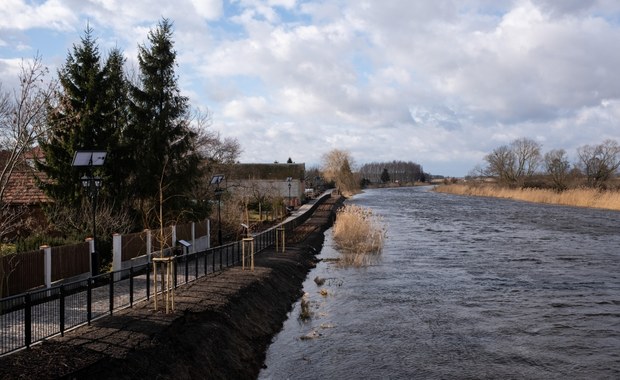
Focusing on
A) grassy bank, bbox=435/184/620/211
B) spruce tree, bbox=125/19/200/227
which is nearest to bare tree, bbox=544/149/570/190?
grassy bank, bbox=435/184/620/211

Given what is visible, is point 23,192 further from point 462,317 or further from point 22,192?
point 462,317

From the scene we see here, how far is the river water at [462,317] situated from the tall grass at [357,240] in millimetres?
775

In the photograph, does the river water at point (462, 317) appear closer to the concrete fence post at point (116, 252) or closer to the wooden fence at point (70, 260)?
the concrete fence post at point (116, 252)

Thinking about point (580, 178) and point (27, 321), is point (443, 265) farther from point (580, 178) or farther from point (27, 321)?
point (580, 178)

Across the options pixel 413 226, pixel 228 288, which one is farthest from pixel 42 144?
pixel 413 226

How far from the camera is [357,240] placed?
99.4ft

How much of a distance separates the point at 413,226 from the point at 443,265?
56.6 feet

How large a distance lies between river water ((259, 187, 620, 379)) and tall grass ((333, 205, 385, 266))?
2.54 feet

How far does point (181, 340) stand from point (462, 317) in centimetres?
878

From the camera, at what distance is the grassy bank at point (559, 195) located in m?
56.3

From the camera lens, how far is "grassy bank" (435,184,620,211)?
185 ft

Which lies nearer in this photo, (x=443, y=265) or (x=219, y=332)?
(x=219, y=332)

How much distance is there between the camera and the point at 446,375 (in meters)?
11.0

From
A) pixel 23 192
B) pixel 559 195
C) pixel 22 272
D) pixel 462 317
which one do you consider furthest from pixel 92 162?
pixel 559 195
